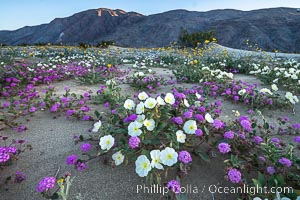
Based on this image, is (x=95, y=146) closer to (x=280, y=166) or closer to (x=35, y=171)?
(x=35, y=171)

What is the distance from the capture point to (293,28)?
33469mm

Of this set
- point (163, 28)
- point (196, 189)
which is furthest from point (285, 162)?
point (163, 28)

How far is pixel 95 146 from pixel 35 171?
0.61m

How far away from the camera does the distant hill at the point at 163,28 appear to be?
1300 inches

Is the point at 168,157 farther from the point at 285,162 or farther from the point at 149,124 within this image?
the point at 285,162

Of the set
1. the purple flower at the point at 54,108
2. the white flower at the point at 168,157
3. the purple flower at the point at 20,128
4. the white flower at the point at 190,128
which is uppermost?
the white flower at the point at 190,128

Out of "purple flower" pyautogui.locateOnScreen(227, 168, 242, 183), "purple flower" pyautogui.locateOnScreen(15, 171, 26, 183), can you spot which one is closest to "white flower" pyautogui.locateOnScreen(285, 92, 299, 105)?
"purple flower" pyautogui.locateOnScreen(227, 168, 242, 183)

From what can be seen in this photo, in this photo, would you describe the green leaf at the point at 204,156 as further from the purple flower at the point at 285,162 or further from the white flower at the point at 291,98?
the white flower at the point at 291,98

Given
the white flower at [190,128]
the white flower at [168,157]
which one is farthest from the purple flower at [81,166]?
the white flower at [190,128]

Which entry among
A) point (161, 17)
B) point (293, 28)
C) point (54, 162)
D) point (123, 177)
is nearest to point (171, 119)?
point (123, 177)

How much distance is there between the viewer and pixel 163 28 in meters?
44.0

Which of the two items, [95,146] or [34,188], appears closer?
[34,188]

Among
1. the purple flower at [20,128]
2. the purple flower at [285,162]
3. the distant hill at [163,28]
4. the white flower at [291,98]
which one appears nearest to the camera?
the purple flower at [285,162]

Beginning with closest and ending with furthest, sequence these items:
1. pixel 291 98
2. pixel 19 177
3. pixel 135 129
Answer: pixel 19 177 < pixel 135 129 < pixel 291 98
